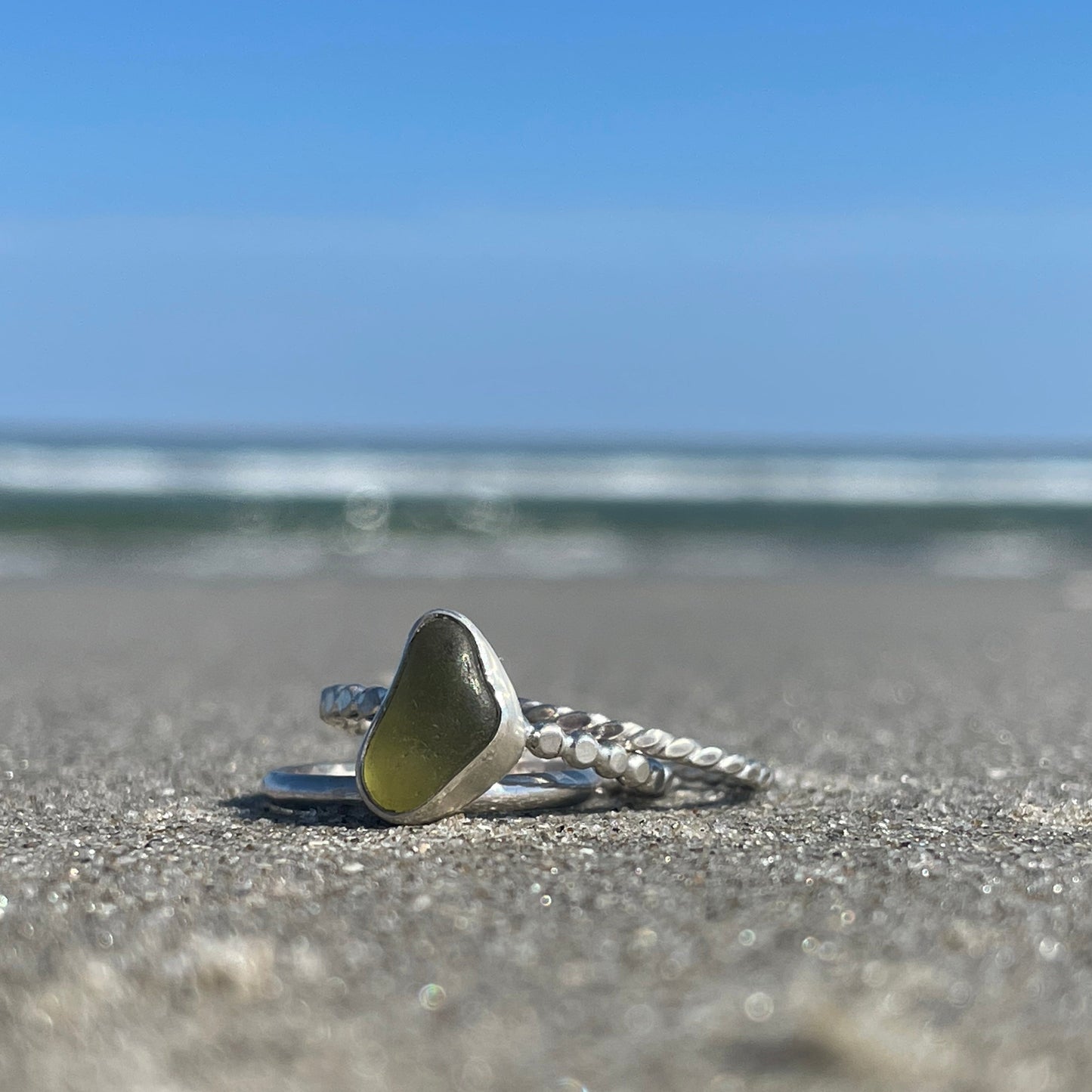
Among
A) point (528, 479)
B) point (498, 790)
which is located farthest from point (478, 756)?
point (528, 479)

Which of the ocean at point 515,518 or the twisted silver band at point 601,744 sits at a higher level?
the twisted silver band at point 601,744

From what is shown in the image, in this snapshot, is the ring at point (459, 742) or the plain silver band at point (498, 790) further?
the plain silver band at point (498, 790)

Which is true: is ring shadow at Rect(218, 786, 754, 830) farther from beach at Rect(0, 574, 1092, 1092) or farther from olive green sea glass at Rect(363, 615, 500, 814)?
olive green sea glass at Rect(363, 615, 500, 814)

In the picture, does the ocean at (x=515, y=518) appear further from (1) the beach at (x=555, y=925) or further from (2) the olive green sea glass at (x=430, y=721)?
(2) the olive green sea glass at (x=430, y=721)

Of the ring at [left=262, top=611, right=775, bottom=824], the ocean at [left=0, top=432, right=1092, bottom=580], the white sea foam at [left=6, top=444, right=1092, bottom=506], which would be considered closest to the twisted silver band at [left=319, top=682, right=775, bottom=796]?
the ring at [left=262, top=611, right=775, bottom=824]

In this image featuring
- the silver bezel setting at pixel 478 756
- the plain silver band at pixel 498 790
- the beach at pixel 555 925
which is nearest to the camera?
the beach at pixel 555 925

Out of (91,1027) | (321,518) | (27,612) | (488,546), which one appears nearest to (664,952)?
(91,1027)

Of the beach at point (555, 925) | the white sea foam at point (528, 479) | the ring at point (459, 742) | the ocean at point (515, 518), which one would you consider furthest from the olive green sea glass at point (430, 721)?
the white sea foam at point (528, 479)

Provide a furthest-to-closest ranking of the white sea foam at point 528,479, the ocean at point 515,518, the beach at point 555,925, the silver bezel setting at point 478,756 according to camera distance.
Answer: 1. the white sea foam at point 528,479
2. the ocean at point 515,518
3. the silver bezel setting at point 478,756
4. the beach at point 555,925
